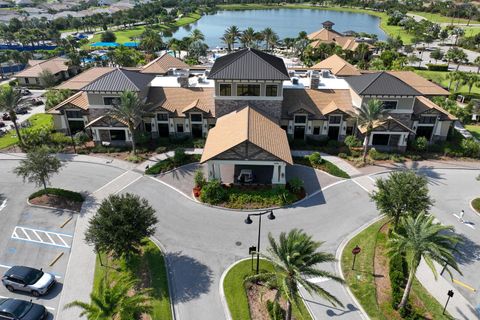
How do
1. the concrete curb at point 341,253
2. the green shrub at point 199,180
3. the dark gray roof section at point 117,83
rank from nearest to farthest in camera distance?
the concrete curb at point 341,253 → the green shrub at point 199,180 → the dark gray roof section at point 117,83

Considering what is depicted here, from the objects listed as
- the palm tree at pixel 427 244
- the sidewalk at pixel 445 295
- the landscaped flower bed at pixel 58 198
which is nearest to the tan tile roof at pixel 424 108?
the sidewalk at pixel 445 295

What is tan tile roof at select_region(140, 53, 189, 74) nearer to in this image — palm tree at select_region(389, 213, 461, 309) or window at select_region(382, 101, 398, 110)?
window at select_region(382, 101, 398, 110)

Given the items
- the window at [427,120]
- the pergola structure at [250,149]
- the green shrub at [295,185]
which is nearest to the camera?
the pergola structure at [250,149]

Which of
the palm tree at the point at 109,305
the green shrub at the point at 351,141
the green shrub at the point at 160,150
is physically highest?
the palm tree at the point at 109,305

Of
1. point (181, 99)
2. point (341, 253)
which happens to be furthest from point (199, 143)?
point (341, 253)

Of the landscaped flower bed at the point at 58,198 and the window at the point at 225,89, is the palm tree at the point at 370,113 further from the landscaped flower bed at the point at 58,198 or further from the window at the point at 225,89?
the landscaped flower bed at the point at 58,198

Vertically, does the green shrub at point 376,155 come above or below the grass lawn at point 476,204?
above

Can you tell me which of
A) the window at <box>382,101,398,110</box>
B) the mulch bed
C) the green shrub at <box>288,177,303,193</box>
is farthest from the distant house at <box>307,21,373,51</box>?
the mulch bed
